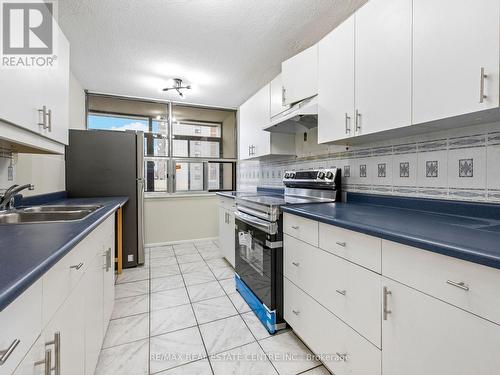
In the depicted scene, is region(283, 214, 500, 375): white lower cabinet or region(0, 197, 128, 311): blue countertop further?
region(283, 214, 500, 375): white lower cabinet

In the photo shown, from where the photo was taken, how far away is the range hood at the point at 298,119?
1.89 m

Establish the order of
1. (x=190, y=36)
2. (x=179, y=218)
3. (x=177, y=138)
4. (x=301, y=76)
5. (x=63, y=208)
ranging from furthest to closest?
(x=177, y=138), (x=179, y=218), (x=190, y=36), (x=301, y=76), (x=63, y=208)

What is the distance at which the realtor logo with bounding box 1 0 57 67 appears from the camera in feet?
3.56

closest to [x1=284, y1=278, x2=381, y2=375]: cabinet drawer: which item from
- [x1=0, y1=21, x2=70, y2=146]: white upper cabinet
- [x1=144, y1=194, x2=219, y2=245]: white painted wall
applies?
[x1=0, y1=21, x2=70, y2=146]: white upper cabinet

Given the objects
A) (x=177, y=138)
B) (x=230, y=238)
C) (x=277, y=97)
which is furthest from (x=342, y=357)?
(x=177, y=138)

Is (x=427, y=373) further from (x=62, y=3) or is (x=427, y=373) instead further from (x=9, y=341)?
(x=62, y=3)

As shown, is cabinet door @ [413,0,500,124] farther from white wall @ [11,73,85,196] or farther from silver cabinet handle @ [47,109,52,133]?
white wall @ [11,73,85,196]

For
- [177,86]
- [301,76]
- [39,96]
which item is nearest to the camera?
[39,96]

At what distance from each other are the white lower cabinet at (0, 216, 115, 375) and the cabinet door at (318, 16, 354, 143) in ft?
5.38

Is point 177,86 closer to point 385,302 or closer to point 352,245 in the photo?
point 352,245

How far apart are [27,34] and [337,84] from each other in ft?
5.98

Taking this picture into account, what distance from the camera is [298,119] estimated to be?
2.09m

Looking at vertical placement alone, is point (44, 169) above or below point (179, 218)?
above

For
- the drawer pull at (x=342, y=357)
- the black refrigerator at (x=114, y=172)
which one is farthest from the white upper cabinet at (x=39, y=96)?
the drawer pull at (x=342, y=357)
